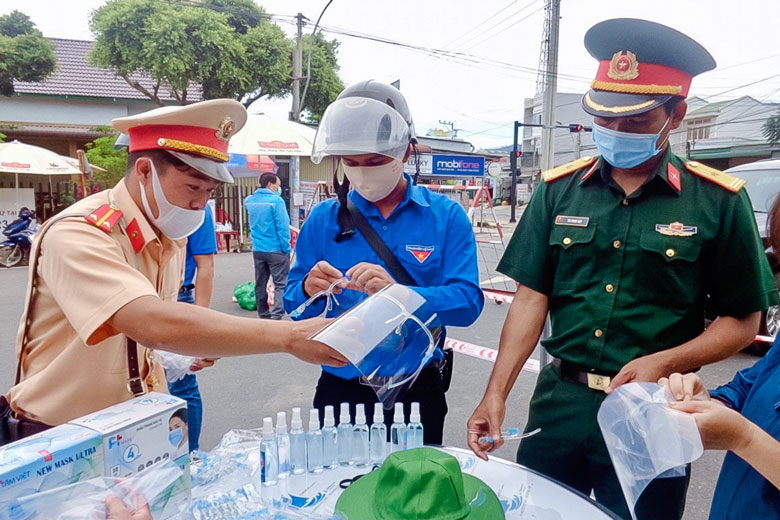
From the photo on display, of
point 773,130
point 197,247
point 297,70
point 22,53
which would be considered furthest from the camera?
point 773,130

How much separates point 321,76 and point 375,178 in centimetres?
1918

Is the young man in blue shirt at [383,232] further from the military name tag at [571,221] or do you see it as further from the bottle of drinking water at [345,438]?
the military name tag at [571,221]

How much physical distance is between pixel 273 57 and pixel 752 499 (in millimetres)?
18828

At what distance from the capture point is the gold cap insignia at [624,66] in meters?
1.56

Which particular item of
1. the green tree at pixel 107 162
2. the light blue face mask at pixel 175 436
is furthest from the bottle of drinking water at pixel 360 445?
the green tree at pixel 107 162

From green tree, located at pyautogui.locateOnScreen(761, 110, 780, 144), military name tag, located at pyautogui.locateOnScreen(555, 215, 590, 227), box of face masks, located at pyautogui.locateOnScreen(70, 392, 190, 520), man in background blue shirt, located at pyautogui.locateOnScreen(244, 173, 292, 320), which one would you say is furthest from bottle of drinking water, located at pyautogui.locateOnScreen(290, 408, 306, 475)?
green tree, located at pyautogui.locateOnScreen(761, 110, 780, 144)

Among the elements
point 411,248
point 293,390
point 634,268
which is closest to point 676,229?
point 634,268

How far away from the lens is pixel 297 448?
159cm

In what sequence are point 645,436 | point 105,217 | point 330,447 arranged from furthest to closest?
point 330,447 → point 105,217 → point 645,436

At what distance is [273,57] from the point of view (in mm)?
17844

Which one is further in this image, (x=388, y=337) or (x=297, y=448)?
(x=297, y=448)

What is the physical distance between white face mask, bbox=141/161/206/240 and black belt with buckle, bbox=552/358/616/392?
1.25 metres

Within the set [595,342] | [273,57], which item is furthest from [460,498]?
[273,57]

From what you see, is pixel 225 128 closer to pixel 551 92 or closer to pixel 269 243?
pixel 269 243
